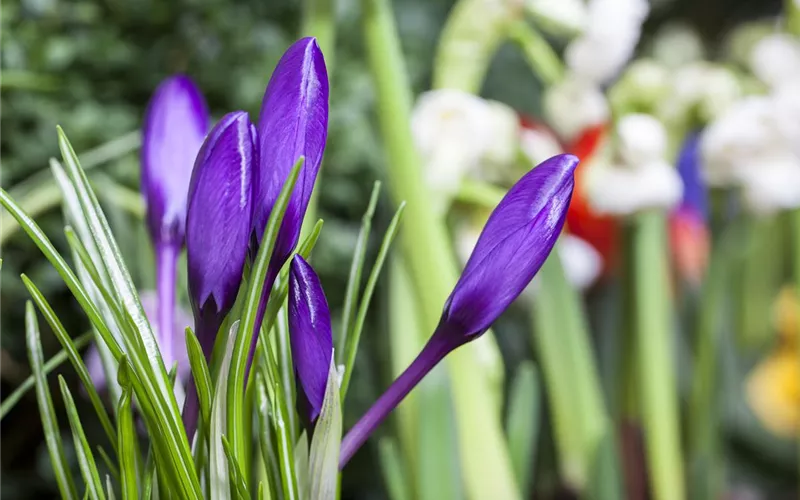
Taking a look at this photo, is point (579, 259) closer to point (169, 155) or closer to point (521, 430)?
point (521, 430)

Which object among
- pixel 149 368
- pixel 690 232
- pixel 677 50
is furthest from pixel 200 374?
pixel 677 50

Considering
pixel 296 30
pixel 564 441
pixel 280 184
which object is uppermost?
pixel 296 30

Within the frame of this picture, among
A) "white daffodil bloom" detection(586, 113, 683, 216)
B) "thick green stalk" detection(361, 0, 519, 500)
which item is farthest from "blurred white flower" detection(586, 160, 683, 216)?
"thick green stalk" detection(361, 0, 519, 500)

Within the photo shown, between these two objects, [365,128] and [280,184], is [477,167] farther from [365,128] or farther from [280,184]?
[280,184]

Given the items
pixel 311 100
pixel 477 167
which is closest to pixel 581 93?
pixel 477 167

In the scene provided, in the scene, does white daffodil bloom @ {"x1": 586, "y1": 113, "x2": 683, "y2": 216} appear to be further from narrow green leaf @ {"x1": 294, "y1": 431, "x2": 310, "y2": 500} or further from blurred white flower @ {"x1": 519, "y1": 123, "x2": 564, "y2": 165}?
narrow green leaf @ {"x1": 294, "y1": 431, "x2": 310, "y2": 500}
